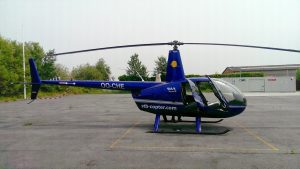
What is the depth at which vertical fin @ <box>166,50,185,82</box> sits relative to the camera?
11213 mm

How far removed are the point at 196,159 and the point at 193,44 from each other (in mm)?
4296

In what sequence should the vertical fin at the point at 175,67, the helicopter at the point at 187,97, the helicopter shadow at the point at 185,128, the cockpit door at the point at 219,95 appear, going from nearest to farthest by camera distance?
the helicopter shadow at the point at 185,128 → the cockpit door at the point at 219,95 → the helicopter at the point at 187,97 → the vertical fin at the point at 175,67

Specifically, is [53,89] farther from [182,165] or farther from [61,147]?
[182,165]

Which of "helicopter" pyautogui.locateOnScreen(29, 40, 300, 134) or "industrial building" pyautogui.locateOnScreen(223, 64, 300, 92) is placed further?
"industrial building" pyautogui.locateOnScreen(223, 64, 300, 92)

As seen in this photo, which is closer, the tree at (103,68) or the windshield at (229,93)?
the windshield at (229,93)

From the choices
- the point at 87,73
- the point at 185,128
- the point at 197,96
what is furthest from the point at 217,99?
the point at 87,73

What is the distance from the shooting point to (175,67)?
11328 millimetres

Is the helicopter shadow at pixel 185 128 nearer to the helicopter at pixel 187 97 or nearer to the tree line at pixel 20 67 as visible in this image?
the helicopter at pixel 187 97

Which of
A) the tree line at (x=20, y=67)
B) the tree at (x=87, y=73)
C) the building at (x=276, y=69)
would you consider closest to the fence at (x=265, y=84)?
the tree line at (x=20, y=67)

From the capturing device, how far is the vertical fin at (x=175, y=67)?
11.2 meters

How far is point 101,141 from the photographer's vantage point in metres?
9.47

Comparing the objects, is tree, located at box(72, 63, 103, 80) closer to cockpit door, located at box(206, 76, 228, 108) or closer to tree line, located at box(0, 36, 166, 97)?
tree line, located at box(0, 36, 166, 97)

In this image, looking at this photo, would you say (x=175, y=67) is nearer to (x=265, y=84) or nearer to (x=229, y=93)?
(x=229, y=93)

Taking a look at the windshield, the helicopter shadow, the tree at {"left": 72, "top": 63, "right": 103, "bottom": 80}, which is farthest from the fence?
the windshield
